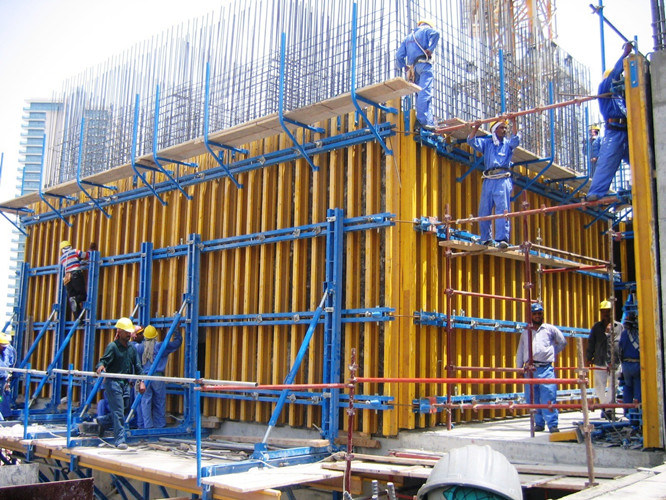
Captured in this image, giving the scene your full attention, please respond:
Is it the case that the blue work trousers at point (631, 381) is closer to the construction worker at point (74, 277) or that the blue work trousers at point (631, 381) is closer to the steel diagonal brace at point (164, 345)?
the steel diagonal brace at point (164, 345)

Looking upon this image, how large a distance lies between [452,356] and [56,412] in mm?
9722

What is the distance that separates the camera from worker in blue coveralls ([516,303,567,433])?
10344 millimetres

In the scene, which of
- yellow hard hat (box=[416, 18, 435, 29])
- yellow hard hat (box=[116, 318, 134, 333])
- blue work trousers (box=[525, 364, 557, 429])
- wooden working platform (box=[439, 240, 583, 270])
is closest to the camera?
blue work trousers (box=[525, 364, 557, 429])

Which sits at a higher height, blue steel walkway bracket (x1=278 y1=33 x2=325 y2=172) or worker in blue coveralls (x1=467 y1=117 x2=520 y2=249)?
blue steel walkway bracket (x1=278 y1=33 x2=325 y2=172)

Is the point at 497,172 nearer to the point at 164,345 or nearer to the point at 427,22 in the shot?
the point at 427,22

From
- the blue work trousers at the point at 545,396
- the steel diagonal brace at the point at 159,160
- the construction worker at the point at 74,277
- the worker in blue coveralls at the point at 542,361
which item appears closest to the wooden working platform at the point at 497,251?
the worker in blue coveralls at the point at 542,361

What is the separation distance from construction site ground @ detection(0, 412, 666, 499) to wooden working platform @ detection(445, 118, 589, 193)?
482cm

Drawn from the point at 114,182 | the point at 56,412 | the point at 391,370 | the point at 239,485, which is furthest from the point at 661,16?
the point at 56,412

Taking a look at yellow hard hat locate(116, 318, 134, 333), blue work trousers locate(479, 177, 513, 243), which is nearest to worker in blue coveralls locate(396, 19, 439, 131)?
blue work trousers locate(479, 177, 513, 243)

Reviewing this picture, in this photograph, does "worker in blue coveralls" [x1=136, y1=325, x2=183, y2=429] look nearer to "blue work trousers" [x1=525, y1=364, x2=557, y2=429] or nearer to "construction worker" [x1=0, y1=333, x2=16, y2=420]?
"construction worker" [x1=0, y1=333, x2=16, y2=420]

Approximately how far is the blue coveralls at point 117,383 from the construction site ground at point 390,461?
360mm

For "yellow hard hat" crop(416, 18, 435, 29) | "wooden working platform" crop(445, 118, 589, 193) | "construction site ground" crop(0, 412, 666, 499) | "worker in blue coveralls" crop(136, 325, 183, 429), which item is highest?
"yellow hard hat" crop(416, 18, 435, 29)

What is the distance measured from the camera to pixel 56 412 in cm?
1619

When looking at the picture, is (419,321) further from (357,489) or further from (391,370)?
(357,489)
